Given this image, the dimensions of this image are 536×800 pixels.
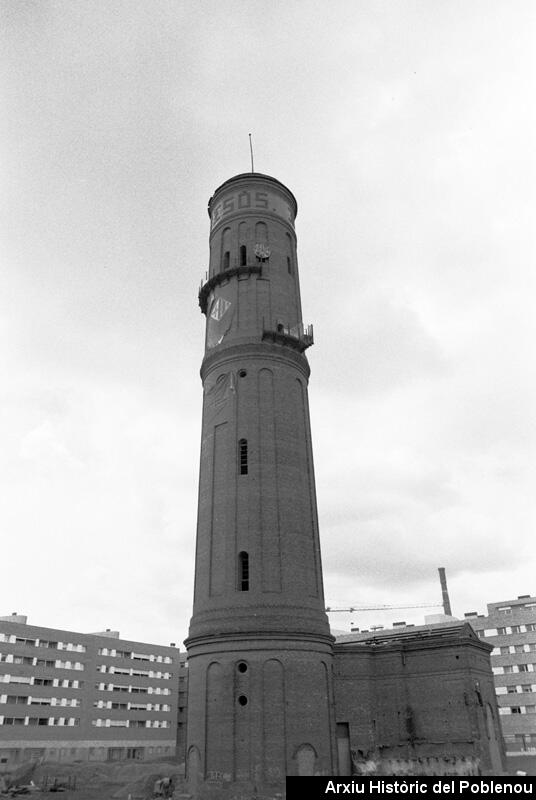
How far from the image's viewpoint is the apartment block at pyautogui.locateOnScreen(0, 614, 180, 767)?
198 feet

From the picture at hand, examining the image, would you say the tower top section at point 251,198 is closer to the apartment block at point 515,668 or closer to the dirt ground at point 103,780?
the dirt ground at point 103,780

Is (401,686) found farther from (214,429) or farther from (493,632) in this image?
(493,632)

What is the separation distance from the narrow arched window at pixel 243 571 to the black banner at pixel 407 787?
8398 millimetres

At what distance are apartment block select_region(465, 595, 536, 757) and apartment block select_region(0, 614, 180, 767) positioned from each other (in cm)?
3941

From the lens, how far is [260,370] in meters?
33.8

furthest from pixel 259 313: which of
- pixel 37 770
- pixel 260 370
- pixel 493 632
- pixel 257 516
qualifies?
pixel 493 632

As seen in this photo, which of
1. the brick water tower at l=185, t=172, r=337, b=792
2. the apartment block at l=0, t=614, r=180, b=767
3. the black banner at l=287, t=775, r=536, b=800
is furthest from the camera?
the apartment block at l=0, t=614, r=180, b=767

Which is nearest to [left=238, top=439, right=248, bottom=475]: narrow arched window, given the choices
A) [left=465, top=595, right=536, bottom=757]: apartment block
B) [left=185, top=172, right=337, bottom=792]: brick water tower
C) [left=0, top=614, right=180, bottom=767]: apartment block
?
[left=185, top=172, right=337, bottom=792]: brick water tower

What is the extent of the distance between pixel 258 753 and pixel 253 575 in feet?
23.6

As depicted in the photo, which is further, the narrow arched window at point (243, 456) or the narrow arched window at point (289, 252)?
the narrow arched window at point (289, 252)

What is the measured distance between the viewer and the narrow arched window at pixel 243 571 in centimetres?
2923

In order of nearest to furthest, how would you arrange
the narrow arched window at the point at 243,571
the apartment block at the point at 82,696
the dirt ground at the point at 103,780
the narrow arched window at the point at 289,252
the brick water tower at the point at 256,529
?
1. the brick water tower at the point at 256,529
2. the narrow arched window at the point at 243,571
3. the dirt ground at the point at 103,780
4. the narrow arched window at the point at 289,252
5. the apartment block at the point at 82,696

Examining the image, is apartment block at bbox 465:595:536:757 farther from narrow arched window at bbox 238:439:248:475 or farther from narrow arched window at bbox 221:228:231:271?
narrow arched window at bbox 221:228:231:271

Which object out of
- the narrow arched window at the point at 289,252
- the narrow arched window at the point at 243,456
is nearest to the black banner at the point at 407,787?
the narrow arched window at the point at 243,456
